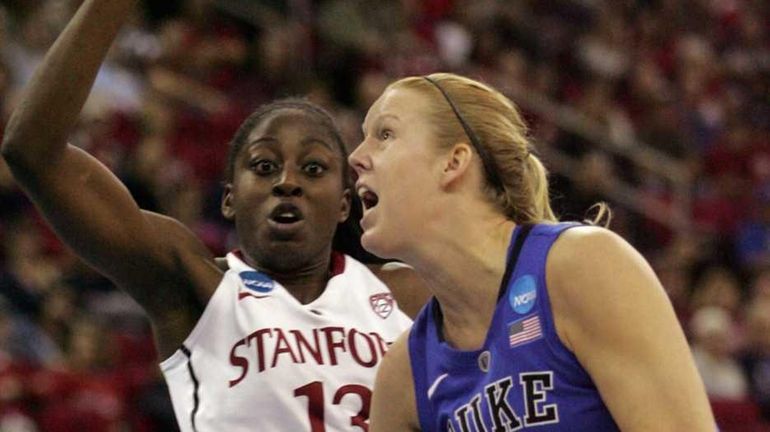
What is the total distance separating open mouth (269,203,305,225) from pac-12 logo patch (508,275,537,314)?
2.60 ft

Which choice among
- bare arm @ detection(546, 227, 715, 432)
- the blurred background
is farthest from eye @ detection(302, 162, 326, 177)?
the blurred background

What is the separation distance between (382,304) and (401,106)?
77cm

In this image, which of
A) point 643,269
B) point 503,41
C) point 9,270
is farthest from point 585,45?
point 643,269

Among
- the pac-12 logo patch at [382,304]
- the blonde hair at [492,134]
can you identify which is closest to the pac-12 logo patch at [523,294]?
the blonde hair at [492,134]

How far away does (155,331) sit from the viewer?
3.32 metres

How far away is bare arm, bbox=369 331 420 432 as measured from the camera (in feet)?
9.76

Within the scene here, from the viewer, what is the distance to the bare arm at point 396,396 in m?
2.97

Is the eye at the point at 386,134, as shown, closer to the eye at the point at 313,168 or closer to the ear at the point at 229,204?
the eye at the point at 313,168

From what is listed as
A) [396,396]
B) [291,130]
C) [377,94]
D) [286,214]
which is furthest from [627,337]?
[377,94]

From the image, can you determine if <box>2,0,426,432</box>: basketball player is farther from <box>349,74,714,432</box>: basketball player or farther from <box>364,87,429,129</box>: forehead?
<box>364,87,429,129</box>: forehead

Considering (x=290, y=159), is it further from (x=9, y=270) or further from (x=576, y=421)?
(x=9, y=270)

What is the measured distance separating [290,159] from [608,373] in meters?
1.15

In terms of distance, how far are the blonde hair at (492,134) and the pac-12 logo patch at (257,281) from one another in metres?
0.70

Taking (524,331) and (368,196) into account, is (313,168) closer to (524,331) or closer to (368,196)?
(368,196)
